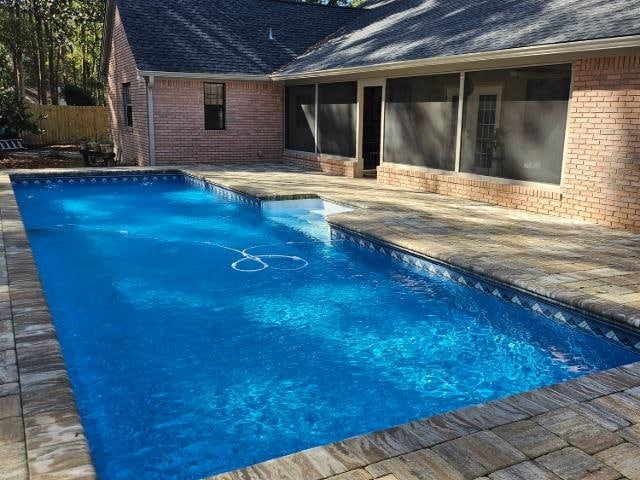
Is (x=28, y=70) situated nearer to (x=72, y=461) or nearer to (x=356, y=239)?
(x=356, y=239)

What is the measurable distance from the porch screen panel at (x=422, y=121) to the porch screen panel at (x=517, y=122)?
1.37 ft

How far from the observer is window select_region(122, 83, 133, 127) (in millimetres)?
17883

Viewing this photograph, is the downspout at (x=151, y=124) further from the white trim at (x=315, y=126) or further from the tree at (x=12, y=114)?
the tree at (x=12, y=114)

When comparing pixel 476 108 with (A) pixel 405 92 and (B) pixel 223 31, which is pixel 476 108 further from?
(B) pixel 223 31

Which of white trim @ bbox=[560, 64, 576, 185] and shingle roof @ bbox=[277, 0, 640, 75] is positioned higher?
shingle roof @ bbox=[277, 0, 640, 75]

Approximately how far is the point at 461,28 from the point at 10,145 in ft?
52.5

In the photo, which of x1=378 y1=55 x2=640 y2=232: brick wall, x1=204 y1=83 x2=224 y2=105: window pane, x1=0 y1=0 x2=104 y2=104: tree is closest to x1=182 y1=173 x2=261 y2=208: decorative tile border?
x1=204 y1=83 x2=224 y2=105: window pane

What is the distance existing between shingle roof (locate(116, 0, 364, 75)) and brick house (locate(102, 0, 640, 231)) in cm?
6

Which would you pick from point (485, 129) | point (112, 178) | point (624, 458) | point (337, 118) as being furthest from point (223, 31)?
point (624, 458)

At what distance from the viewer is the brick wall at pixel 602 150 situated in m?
8.01

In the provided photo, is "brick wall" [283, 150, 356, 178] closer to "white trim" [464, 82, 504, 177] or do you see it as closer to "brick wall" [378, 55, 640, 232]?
"white trim" [464, 82, 504, 177]

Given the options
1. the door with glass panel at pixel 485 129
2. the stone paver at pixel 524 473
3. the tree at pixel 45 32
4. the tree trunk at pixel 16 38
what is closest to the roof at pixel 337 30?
the door with glass panel at pixel 485 129

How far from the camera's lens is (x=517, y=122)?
9.80 metres

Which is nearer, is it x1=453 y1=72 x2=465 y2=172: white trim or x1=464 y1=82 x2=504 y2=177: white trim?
x1=464 y1=82 x2=504 y2=177: white trim
